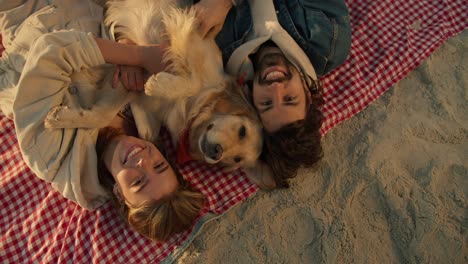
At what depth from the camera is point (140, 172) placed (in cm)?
223

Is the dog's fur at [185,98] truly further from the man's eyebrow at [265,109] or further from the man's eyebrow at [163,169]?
the man's eyebrow at [163,169]

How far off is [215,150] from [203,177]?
578mm

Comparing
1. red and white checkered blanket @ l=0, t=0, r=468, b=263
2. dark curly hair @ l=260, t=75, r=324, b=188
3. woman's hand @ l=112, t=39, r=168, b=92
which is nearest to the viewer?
dark curly hair @ l=260, t=75, r=324, b=188

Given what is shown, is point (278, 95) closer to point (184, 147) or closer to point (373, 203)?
point (184, 147)

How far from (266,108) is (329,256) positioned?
0.95 m

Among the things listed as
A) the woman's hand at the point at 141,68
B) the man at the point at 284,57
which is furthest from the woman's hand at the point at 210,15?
the woman's hand at the point at 141,68

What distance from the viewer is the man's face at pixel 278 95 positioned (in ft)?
7.51

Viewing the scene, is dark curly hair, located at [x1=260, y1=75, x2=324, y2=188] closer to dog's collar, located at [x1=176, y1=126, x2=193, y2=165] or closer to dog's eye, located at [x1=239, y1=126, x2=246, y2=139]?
dog's eye, located at [x1=239, y1=126, x2=246, y2=139]

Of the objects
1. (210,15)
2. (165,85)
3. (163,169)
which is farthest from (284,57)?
(163,169)

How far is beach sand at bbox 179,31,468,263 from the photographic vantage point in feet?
8.50

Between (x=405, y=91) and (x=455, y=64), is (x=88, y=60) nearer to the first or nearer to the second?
(x=405, y=91)

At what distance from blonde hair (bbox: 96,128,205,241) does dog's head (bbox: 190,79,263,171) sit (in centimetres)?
23

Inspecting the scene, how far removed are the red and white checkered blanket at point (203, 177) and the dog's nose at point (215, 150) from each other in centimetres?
53

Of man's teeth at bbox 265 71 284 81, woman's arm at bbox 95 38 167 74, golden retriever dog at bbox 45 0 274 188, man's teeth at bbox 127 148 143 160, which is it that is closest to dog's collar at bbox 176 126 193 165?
golden retriever dog at bbox 45 0 274 188
